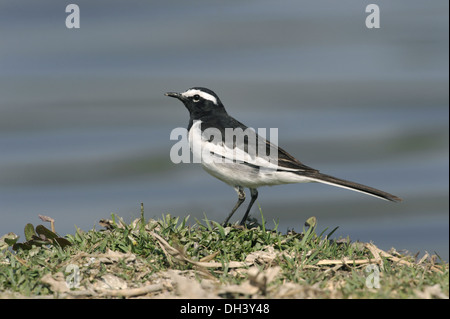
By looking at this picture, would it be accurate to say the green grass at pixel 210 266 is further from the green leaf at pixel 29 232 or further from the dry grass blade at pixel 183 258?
the green leaf at pixel 29 232

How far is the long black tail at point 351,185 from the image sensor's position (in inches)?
259

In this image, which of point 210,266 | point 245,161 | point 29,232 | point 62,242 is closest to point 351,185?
point 245,161

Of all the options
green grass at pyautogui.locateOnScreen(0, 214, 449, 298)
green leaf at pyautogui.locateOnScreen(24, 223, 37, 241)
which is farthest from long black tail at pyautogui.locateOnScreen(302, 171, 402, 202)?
green leaf at pyautogui.locateOnScreen(24, 223, 37, 241)

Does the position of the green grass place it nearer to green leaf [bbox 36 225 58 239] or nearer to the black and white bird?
green leaf [bbox 36 225 58 239]

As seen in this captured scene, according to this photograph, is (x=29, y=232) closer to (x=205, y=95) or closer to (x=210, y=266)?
(x=210, y=266)

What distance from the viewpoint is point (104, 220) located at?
21.0ft

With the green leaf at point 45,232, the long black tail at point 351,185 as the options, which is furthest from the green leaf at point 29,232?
the long black tail at point 351,185

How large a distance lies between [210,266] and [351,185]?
2.01 metres

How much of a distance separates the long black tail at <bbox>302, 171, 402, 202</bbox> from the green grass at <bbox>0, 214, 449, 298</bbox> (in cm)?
61

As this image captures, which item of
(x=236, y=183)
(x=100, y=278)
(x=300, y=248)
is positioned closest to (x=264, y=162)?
(x=236, y=183)

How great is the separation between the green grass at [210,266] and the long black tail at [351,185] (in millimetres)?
611

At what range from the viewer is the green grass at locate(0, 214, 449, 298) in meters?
4.76

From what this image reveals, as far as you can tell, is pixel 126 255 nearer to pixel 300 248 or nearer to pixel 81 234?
pixel 81 234

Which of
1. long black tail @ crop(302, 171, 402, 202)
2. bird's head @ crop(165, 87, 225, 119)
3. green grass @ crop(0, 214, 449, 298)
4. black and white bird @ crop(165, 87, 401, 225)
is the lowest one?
green grass @ crop(0, 214, 449, 298)
